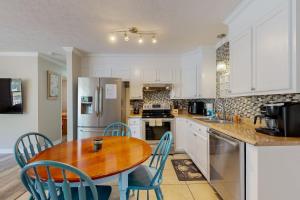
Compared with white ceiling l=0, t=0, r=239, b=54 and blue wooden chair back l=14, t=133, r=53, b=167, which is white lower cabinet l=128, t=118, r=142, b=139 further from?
blue wooden chair back l=14, t=133, r=53, b=167

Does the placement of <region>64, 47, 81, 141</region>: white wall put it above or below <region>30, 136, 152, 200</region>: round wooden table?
above

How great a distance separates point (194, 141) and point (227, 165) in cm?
132

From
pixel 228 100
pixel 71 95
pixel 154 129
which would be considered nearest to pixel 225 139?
pixel 228 100

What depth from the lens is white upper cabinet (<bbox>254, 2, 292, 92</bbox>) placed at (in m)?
1.60

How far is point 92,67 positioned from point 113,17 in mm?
2174

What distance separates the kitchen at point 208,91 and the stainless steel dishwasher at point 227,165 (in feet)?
0.04

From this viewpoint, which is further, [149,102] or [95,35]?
[149,102]

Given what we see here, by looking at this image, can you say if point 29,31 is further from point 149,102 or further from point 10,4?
point 149,102

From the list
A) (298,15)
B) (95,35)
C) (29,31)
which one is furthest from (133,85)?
(298,15)

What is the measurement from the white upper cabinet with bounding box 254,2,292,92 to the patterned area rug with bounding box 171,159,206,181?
1710 mm

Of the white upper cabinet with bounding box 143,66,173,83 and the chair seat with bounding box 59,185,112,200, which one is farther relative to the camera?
the white upper cabinet with bounding box 143,66,173,83

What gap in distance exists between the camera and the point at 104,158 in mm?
1590

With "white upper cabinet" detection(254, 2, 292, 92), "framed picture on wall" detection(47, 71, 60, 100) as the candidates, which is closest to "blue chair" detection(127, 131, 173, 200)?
"white upper cabinet" detection(254, 2, 292, 92)

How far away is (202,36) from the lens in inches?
128
